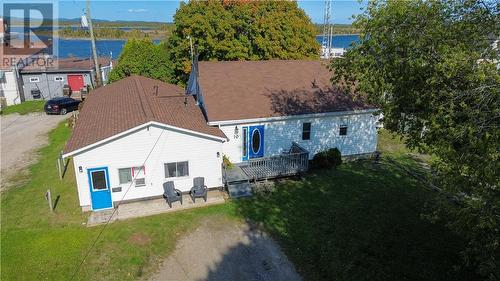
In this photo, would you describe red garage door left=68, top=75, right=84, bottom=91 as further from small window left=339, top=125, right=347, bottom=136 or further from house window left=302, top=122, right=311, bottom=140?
small window left=339, top=125, right=347, bottom=136

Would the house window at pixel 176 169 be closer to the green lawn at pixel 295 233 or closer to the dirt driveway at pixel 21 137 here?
the green lawn at pixel 295 233

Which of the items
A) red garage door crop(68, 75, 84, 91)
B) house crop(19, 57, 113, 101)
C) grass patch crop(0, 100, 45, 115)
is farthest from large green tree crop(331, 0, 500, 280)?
red garage door crop(68, 75, 84, 91)

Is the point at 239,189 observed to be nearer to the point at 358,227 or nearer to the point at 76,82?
the point at 358,227

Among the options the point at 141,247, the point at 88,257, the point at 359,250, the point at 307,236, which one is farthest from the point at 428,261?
the point at 88,257

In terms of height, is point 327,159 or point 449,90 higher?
point 449,90

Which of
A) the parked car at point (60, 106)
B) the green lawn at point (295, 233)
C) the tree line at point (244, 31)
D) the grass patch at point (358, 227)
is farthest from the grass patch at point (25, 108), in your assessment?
the grass patch at point (358, 227)

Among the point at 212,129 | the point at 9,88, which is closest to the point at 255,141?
the point at 212,129

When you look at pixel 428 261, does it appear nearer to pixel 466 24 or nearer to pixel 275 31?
pixel 466 24
